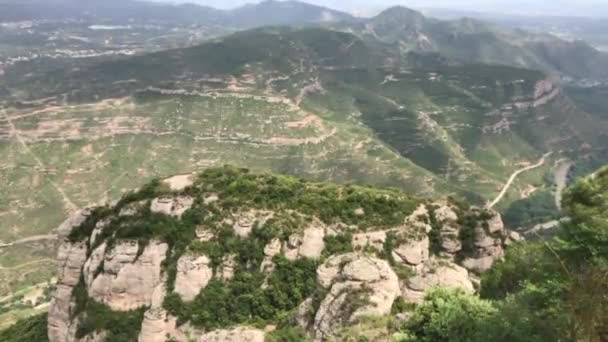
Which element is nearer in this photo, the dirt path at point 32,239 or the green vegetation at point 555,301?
the green vegetation at point 555,301

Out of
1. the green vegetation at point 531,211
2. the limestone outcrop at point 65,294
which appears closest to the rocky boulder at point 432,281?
the limestone outcrop at point 65,294

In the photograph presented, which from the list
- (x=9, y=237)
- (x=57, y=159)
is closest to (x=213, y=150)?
(x=57, y=159)

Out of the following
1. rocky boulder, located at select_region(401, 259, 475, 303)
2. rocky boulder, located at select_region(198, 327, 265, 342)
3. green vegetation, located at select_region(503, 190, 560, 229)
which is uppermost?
rocky boulder, located at select_region(401, 259, 475, 303)

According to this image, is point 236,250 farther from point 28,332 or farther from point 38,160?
point 38,160

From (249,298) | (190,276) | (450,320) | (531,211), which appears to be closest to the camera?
(450,320)

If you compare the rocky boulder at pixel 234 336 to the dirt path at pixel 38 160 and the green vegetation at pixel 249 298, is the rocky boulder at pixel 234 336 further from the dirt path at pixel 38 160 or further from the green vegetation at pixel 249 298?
the dirt path at pixel 38 160

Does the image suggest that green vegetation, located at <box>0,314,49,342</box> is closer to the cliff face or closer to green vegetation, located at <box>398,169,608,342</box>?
the cliff face

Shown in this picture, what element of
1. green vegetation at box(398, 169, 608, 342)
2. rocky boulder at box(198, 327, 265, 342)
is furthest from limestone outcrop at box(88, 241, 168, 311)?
green vegetation at box(398, 169, 608, 342)

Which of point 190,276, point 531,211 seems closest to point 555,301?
point 190,276

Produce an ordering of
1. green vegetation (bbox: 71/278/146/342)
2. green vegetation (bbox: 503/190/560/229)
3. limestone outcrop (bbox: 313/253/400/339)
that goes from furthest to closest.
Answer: green vegetation (bbox: 503/190/560/229) → green vegetation (bbox: 71/278/146/342) → limestone outcrop (bbox: 313/253/400/339)

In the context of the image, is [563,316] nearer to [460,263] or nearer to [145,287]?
[460,263]
